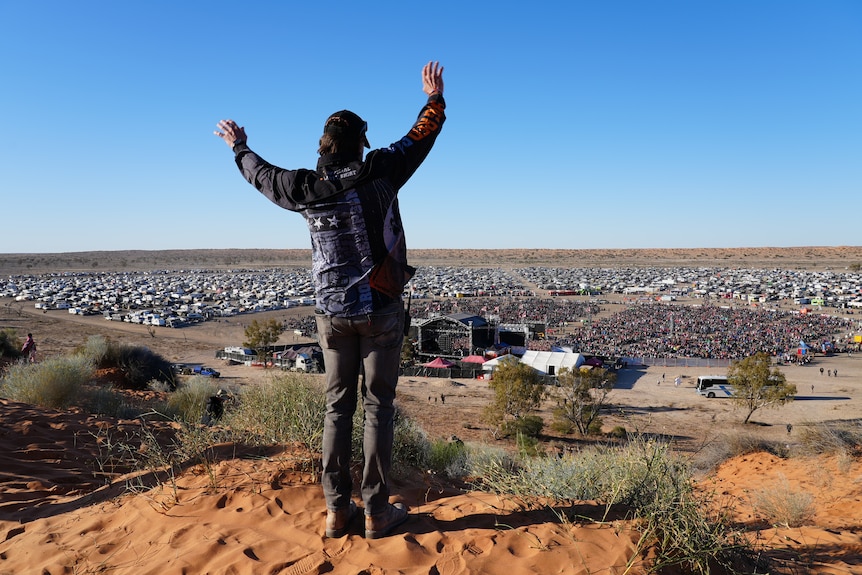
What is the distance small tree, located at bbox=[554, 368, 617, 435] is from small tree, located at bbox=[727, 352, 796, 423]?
5.37 m

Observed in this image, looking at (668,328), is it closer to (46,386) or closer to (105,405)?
(105,405)

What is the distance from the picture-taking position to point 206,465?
3.14 meters

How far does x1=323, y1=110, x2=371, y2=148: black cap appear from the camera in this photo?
2398mm

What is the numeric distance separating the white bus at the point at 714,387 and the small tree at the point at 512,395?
339 inches

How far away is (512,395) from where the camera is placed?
60.0 feet

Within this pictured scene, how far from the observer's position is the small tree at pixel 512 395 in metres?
17.7

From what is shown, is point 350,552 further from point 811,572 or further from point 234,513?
point 811,572

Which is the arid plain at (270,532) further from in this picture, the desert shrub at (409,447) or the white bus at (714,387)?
the white bus at (714,387)

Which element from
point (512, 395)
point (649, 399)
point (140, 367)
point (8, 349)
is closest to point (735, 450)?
point (512, 395)

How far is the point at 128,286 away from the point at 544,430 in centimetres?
6735

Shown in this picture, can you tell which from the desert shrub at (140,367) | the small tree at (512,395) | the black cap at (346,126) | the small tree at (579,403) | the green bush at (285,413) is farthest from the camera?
the small tree at (579,403)

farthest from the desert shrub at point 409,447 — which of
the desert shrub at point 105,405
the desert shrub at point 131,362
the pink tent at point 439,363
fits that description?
the pink tent at point 439,363

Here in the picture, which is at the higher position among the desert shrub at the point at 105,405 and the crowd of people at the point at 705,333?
the desert shrub at the point at 105,405

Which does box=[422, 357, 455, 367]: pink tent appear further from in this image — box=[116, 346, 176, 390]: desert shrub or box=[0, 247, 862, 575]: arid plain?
box=[0, 247, 862, 575]: arid plain
